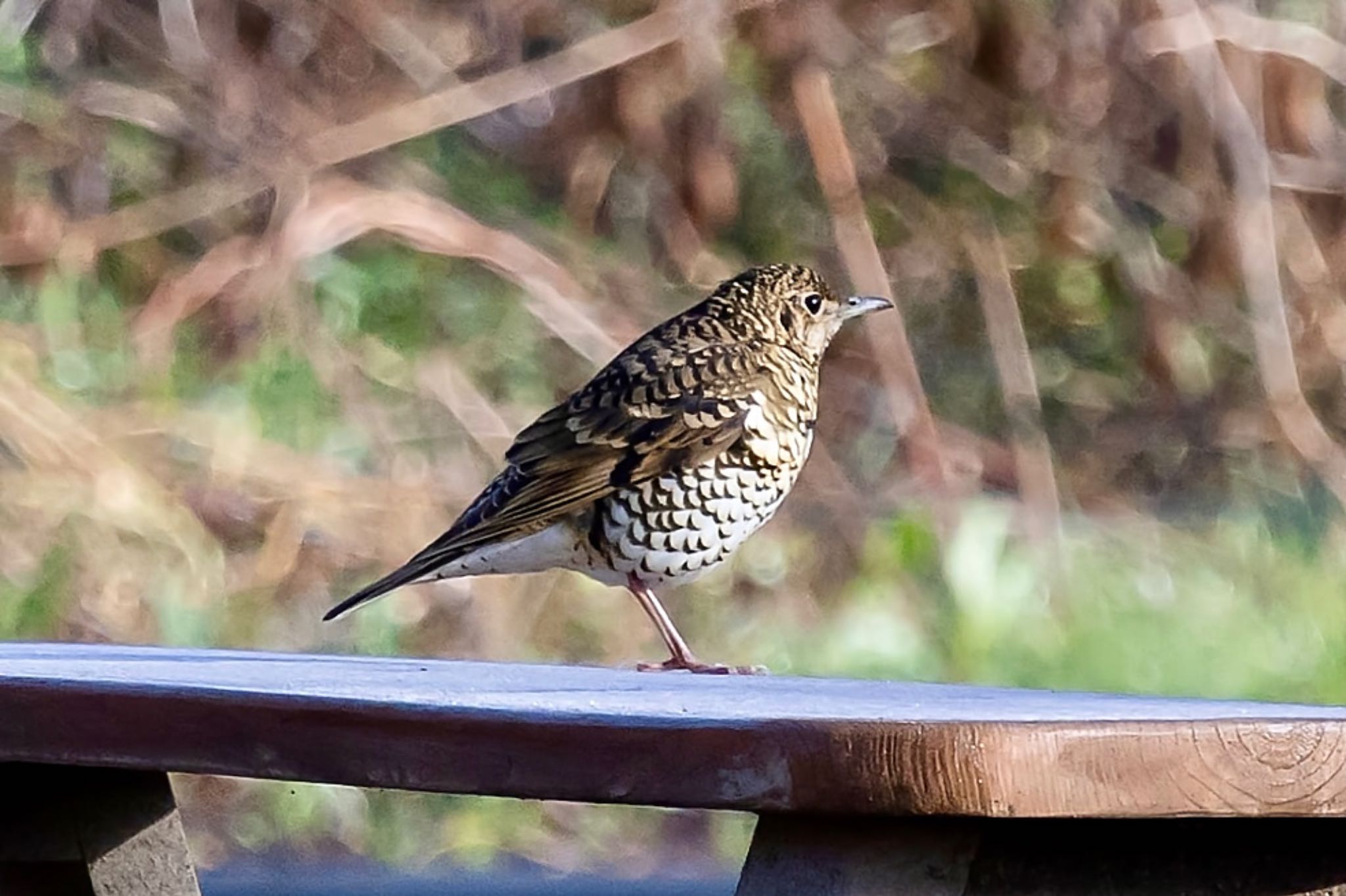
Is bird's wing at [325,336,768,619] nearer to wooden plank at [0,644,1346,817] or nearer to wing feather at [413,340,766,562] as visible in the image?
wing feather at [413,340,766,562]

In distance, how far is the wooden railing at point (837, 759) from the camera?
185 cm

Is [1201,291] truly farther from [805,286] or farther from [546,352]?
[805,286]

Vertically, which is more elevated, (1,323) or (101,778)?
(101,778)

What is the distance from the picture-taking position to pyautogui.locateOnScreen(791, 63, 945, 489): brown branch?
7.43m

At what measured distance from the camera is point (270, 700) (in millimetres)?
2156

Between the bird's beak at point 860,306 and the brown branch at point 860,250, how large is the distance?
2.85m

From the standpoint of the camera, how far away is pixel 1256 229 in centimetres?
766

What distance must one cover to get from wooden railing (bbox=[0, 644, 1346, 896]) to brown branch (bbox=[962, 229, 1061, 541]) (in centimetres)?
496

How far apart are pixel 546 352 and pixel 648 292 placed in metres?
0.48

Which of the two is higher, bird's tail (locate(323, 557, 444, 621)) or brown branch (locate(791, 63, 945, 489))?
bird's tail (locate(323, 557, 444, 621))

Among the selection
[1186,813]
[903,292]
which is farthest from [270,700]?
[903,292]

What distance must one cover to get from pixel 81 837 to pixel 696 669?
3.21 ft

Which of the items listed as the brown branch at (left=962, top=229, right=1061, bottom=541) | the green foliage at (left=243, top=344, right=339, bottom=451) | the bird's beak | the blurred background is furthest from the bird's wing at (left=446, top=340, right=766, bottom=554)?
the brown branch at (left=962, top=229, right=1061, bottom=541)

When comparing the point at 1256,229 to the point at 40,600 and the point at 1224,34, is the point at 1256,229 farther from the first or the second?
the point at 40,600
